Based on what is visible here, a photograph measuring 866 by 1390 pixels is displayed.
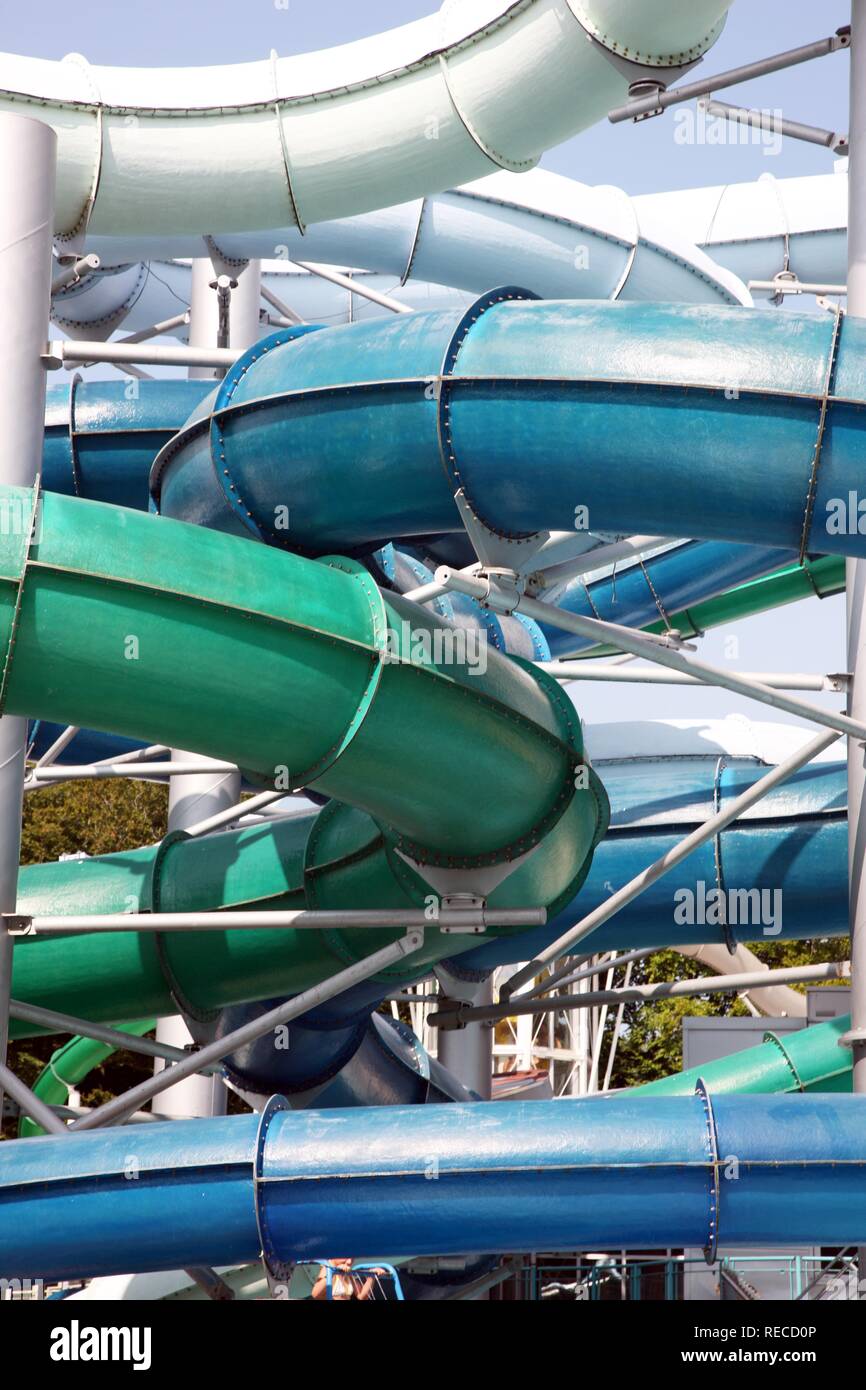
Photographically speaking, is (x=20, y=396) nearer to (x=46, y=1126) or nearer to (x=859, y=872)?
(x=46, y=1126)

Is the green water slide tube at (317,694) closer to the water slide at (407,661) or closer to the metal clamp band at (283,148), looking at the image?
the water slide at (407,661)

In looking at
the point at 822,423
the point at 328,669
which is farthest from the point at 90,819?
the point at 822,423

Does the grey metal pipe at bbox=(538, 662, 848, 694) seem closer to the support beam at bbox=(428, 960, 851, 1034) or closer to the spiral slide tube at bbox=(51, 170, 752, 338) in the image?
the support beam at bbox=(428, 960, 851, 1034)

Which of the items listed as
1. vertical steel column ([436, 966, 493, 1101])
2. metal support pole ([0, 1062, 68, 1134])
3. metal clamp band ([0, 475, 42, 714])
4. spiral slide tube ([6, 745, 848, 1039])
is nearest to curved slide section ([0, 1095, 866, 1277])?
metal support pole ([0, 1062, 68, 1134])

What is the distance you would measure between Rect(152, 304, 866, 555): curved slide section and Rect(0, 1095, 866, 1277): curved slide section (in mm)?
2016

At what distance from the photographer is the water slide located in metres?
6.02

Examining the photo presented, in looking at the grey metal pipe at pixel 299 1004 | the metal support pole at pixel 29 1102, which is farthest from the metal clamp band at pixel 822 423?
the metal support pole at pixel 29 1102

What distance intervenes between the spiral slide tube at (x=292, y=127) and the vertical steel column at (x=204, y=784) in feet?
6.22

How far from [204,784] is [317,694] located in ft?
Result: 15.5

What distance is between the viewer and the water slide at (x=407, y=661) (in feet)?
19.7

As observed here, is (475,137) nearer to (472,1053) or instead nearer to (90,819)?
(472,1053)

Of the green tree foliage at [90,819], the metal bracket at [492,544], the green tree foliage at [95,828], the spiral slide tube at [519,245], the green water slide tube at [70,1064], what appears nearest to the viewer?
the metal bracket at [492,544]

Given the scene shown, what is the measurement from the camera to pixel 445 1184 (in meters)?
6.11

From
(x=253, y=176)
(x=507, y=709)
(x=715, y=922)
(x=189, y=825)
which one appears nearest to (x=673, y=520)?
(x=507, y=709)
